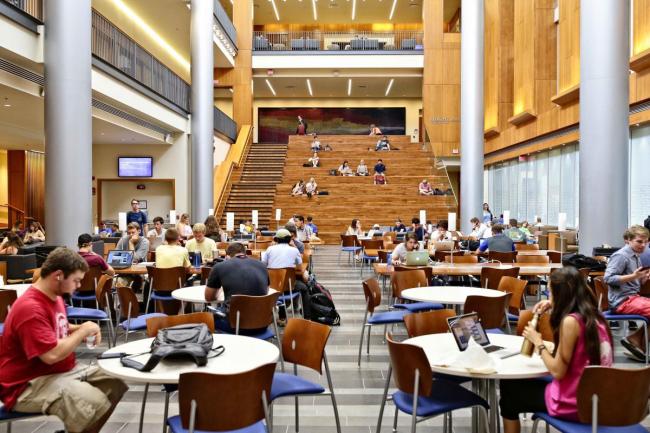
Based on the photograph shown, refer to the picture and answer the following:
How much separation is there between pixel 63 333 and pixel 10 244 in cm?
661

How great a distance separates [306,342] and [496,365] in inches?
46.2

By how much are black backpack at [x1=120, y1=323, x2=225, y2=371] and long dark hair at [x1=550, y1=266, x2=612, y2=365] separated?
1.82 metres

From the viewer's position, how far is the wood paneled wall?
92.3ft

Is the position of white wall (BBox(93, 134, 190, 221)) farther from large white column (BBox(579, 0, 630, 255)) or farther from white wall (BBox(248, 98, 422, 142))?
white wall (BBox(248, 98, 422, 142))

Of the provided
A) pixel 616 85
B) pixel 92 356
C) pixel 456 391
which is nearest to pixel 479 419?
pixel 456 391

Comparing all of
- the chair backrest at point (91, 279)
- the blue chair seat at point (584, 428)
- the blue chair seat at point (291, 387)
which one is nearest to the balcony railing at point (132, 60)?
the chair backrest at point (91, 279)

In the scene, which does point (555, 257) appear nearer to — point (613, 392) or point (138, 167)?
point (613, 392)

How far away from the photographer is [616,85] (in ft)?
29.3

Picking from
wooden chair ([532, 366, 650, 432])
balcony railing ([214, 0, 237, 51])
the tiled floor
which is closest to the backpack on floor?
the tiled floor

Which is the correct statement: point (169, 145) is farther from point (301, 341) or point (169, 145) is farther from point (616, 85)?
point (301, 341)

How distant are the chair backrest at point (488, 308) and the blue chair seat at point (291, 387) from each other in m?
1.90

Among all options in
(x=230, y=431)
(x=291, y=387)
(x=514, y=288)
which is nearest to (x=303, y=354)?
(x=291, y=387)

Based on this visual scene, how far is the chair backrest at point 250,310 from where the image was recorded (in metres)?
5.11

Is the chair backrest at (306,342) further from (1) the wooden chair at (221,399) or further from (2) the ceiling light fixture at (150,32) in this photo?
(2) the ceiling light fixture at (150,32)
